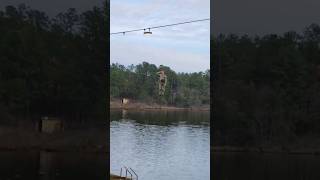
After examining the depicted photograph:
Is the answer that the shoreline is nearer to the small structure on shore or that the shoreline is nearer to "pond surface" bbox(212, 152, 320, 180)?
"pond surface" bbox(212, 152, 320, 180)

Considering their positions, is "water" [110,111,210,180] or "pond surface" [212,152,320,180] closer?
"pond surface" [212,152,320,180]

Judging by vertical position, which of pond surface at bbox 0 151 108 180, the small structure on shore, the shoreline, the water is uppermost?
the small structure on shore

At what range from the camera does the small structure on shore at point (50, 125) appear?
730 centimetres

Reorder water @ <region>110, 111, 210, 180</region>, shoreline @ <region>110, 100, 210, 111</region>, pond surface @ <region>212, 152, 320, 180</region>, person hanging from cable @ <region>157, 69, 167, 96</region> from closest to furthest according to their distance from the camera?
pond surface @ <region>212, 152, 320, 180</region>, water @ <region>110, 111, 210, 180</region>, shoreline @ <region>110, 100, 210, 111</region>, person hanging from cable @ <region>157, 69, 167, 96</region>

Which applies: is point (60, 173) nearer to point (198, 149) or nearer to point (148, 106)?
point (198, 149)

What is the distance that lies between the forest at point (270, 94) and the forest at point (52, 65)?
1.70 m

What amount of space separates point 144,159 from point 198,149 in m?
3.28

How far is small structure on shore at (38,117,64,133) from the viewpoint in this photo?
7.30 meters

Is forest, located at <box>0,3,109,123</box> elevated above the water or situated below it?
above

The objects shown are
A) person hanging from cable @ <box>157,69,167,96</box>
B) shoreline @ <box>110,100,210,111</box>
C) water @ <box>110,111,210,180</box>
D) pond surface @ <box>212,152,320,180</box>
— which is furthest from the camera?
person hanging from cable @ <box>157,69,167,96</box>

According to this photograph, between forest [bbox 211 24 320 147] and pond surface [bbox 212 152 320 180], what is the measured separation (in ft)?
0.58

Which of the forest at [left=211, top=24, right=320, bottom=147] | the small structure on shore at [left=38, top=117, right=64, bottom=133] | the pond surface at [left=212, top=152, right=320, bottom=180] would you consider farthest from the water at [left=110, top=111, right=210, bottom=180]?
the small structure on shore at [left=38, top=117, right=64, bottom=133]

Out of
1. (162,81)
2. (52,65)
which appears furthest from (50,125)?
(162,81)

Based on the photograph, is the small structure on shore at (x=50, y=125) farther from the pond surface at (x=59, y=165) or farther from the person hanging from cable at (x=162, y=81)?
the person hanging from cable at (x=162, y=81)
